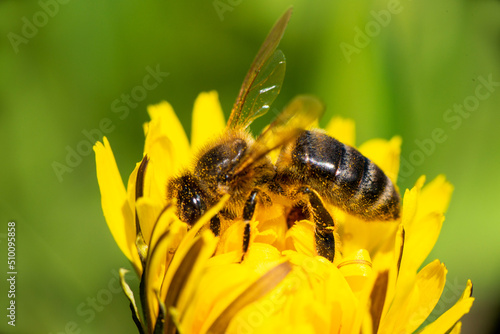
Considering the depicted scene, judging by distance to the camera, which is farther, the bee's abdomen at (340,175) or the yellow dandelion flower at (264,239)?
the bee's abdomen at (340,175)

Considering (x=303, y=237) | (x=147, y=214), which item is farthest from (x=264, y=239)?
(x=147, y=214)

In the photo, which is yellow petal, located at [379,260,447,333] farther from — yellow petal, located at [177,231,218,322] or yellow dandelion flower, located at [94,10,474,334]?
yellow petal, located at [177,231,218,322]

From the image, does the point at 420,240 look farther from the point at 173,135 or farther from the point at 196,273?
the point at 173,135

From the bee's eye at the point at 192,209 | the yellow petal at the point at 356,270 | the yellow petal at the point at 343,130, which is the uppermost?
the bee's eye at the point at 192,209

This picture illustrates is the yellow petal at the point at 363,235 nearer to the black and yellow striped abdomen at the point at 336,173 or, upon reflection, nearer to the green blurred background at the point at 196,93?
the black and yellow striped abdomen at the point at 336,173

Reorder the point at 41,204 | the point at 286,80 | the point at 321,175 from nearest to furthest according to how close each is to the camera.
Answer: the point at 321,175 < the point at 41,204 < the point at 286,80

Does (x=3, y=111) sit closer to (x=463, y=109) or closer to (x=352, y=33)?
(x=352, y=33)

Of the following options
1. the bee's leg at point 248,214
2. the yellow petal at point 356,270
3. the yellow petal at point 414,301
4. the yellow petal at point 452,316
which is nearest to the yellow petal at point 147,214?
the bee's leg at point 248,214

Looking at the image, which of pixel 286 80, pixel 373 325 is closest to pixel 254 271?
pixel 373 325
